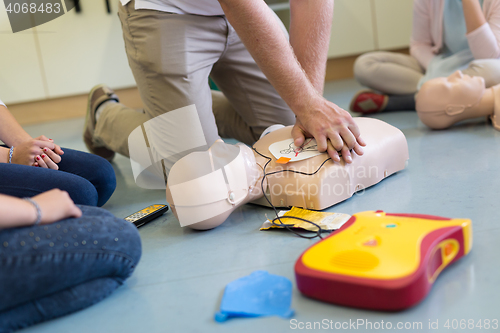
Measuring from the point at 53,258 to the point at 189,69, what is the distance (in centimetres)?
73

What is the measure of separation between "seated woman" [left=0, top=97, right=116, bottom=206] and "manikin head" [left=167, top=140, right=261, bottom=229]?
251 mm

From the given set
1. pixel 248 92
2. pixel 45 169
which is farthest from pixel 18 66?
pixel 45 169

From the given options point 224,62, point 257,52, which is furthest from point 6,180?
point 224,62

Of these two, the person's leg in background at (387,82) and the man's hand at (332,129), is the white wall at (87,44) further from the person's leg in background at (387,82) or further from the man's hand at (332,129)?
the man's hand at (332,129)

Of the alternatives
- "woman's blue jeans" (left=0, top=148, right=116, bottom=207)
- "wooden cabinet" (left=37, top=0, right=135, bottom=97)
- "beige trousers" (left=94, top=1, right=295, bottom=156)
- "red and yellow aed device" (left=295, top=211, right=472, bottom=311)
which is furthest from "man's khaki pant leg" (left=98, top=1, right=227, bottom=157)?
"wooden cabinet" (left=37, top=0, right=135, bottom=97)

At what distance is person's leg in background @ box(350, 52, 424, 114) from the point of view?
5.97 feet

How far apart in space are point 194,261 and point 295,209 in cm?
25

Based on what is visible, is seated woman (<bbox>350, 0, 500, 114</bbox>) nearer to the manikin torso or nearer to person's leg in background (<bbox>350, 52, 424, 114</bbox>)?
person's leg in background (<bbox>350, 52, 424, 114</bbox>)

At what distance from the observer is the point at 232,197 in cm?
88

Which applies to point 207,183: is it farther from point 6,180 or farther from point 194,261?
point 6,180

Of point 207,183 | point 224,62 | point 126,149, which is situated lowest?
point 126,149

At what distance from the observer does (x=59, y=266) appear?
618 mm

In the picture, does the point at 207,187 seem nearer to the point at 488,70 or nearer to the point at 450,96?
the point at 450,96

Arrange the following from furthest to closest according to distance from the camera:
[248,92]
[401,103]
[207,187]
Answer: [401,103]
[248,92]
[207,187]
